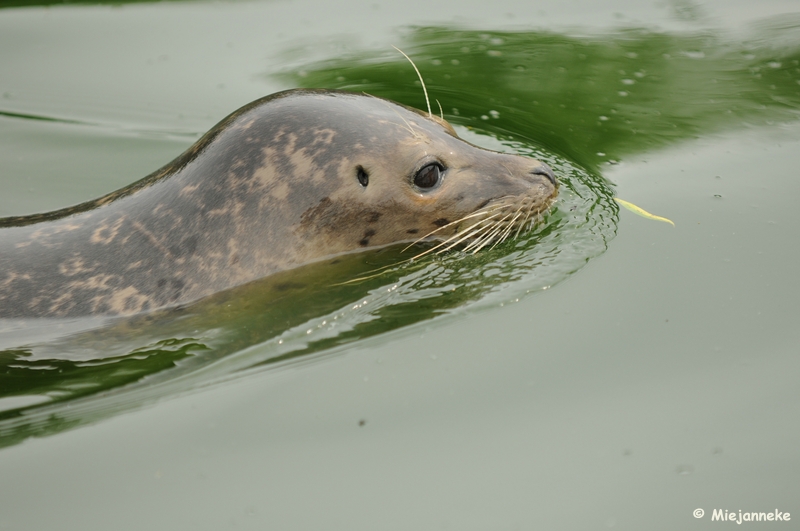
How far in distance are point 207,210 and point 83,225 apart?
25.5 inches

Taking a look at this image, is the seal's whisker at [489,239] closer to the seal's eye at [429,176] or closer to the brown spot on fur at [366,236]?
the seal's eye at [429,176]

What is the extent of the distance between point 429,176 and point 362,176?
→ 0.35 m

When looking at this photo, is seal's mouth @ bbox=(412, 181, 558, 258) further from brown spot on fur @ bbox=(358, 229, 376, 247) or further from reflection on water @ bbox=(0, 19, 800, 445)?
brown spot on fur @ bbox=(358, 229, 376, 247)

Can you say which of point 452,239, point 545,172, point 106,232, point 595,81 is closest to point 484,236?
point 452,239

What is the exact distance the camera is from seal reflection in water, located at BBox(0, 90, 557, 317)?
450cm

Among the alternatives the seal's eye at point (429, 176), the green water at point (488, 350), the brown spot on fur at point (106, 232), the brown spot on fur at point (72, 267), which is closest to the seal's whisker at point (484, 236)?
the green water at point (488, 350)

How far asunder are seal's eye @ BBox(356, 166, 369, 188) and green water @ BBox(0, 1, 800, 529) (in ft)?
1.32

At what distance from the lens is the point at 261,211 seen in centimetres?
461

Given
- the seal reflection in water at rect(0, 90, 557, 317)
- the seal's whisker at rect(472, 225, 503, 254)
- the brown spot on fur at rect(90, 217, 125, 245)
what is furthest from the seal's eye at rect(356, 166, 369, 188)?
the brown spot on fur at rect(90, 217, 125, 245)

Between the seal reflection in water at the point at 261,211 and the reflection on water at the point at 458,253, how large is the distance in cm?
12

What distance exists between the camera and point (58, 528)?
3355mm

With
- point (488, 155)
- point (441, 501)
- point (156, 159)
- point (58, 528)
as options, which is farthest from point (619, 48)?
point (58, 528)

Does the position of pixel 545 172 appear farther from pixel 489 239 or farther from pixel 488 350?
pixel 488 350

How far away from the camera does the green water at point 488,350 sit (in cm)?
346
